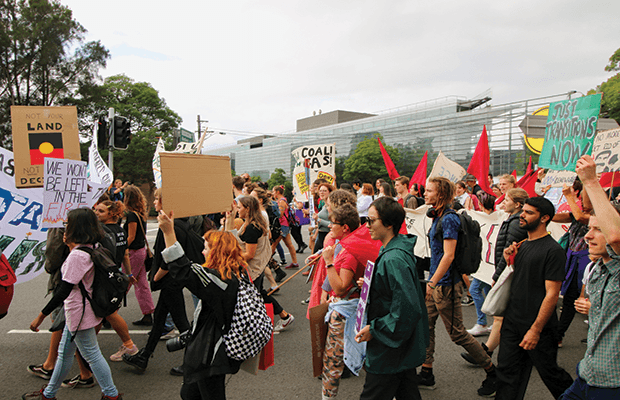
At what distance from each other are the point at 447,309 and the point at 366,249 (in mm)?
1247

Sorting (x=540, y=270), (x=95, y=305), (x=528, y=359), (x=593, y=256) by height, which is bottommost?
(x=528, y=359)

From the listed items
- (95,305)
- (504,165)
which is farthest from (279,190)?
(504,165)

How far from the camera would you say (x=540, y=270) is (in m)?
2.95

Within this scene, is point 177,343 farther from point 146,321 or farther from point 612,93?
point 612,93

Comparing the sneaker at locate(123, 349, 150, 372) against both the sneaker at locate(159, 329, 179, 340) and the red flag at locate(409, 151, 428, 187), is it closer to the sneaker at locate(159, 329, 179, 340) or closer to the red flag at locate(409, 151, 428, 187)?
the sneaker at locate(159, 329, 179, 340)

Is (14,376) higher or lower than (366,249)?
lower

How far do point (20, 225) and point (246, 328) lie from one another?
3.20m

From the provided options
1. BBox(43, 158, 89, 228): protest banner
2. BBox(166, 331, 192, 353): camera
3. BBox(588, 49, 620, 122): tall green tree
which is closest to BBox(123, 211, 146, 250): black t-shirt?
BBox(43, 158, 89, 228): protest banner

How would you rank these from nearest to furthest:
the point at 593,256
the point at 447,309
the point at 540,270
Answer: the point at 593,256
the point at 540,270
the point at 447,309

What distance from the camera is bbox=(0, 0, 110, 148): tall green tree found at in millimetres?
26234

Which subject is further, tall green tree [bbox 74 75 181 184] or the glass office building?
the glass office building

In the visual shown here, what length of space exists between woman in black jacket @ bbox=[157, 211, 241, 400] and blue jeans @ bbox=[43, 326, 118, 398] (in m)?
1.08

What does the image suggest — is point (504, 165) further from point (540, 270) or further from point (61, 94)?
point (540, 270)

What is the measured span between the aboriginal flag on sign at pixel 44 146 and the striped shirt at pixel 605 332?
519cm
